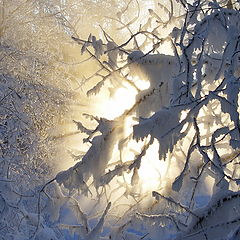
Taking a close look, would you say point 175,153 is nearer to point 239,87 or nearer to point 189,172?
point 189,172

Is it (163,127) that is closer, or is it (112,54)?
(163,127)

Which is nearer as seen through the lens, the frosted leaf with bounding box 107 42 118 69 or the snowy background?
the snowy background

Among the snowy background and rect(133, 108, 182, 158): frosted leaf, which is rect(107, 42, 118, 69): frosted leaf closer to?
the snowy background

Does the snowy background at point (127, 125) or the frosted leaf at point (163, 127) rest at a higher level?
the snowy background at point (127, 125)

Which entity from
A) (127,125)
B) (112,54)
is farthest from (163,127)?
(112,54)

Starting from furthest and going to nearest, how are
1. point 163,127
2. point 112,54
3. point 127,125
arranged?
1. point 112,54
2. point 127,125
3. point 163,127

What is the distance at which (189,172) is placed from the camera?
11.3 ft

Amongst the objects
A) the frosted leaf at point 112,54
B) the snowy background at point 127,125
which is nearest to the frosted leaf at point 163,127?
Answer: the snowy background at point 127,125

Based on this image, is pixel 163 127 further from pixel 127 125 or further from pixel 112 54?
pixel 112 54

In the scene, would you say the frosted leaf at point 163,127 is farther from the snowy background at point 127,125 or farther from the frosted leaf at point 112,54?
the frosted leaf at point 112,54

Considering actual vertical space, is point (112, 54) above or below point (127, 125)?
above

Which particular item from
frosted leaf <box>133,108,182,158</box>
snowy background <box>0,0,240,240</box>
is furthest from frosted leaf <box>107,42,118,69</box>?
frosted leaf <box>133,108,182,158</box>

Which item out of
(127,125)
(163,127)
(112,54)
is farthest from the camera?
(112,54)

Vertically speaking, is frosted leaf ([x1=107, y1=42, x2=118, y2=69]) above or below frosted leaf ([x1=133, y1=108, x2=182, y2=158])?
above
